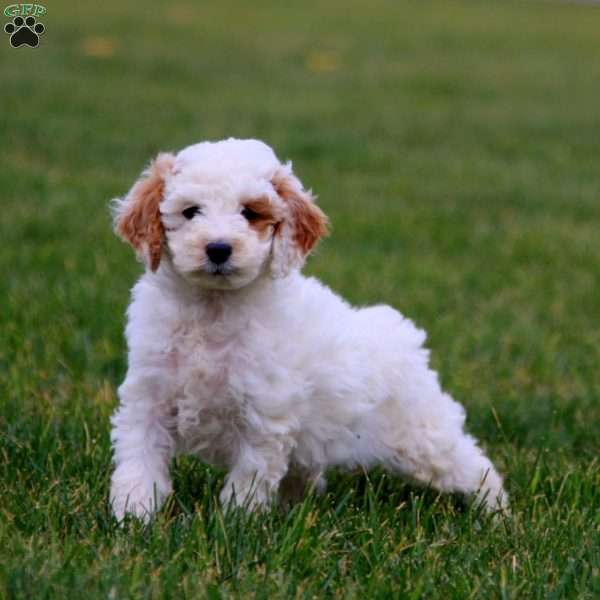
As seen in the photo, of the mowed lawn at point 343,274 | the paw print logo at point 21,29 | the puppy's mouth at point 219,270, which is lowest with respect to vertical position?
the mowed lawn at point 343,274

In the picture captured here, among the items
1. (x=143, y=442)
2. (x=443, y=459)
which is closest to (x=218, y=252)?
(x=143, y=442)

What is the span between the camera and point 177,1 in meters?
24.2

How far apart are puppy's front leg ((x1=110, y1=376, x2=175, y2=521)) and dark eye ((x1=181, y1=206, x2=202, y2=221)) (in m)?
0.54

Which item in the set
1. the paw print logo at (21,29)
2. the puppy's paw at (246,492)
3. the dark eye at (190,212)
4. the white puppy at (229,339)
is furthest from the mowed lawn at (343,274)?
the paw print logo at (21,29)

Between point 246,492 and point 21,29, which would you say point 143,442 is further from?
point 21,29

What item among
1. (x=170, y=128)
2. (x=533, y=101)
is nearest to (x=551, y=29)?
(x=533, y=101)

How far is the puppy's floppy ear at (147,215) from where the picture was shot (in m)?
3.93

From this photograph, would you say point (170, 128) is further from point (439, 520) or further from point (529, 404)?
point (439, 520)

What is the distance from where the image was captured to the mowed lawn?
338 cm

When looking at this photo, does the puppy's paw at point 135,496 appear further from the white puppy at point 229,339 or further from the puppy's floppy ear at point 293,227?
the puppy's floppy ear at point 293,227

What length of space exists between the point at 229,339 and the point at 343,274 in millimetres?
3646

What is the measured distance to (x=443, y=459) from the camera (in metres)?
4.48

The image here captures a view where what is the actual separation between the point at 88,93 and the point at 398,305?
25.5 ft

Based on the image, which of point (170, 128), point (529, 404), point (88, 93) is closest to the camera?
point (529, 404)
